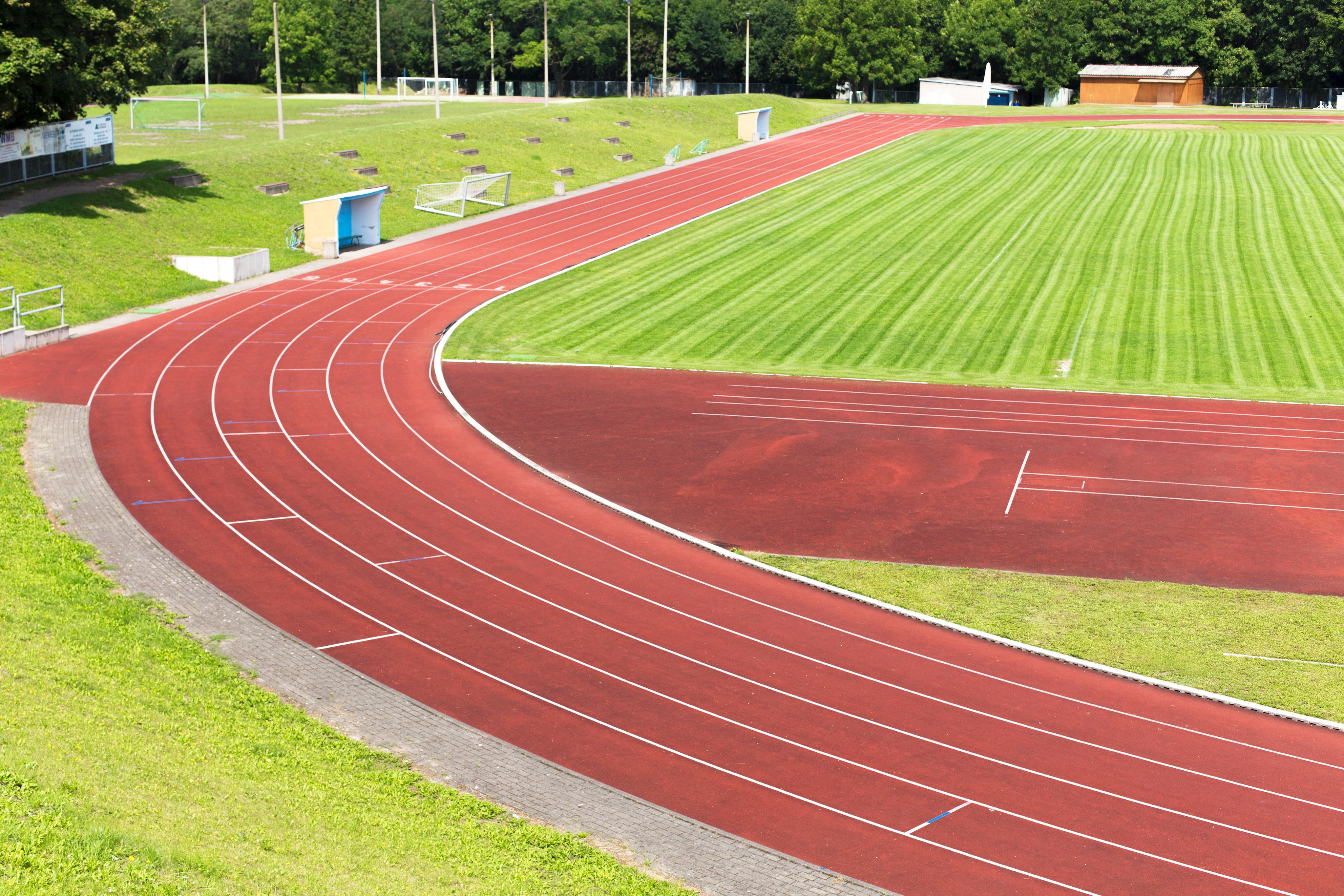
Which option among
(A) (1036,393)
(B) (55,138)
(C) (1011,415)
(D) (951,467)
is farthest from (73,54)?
(A) (1036,393)

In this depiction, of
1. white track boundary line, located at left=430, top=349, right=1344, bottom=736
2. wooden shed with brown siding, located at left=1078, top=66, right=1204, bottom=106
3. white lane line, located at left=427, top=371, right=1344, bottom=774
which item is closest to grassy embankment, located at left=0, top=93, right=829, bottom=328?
white lane line, located at left=427, top=371, right=1344, bottom=774

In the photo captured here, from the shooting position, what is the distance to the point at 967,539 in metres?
22.2

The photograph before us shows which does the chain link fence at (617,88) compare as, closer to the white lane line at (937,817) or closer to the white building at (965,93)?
the white building at (965,93)

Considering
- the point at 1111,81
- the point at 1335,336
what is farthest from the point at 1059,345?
the point at 1111,81

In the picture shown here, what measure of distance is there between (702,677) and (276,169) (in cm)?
4510

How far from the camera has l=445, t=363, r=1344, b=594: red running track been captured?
21.8 m

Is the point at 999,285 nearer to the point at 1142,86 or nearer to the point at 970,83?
the point at 1142,86

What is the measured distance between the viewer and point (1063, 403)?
1227 inches

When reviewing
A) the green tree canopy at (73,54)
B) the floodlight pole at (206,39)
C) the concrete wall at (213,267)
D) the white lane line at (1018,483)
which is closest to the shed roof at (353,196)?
the concrete wall at (213,267)

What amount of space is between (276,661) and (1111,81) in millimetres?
101088

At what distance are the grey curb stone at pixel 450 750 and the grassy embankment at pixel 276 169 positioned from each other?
19379mm

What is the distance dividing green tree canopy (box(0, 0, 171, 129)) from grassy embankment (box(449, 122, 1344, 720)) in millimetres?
16382

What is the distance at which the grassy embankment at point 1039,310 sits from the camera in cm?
1886

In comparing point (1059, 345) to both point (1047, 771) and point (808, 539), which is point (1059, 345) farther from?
point (1047, 771)
